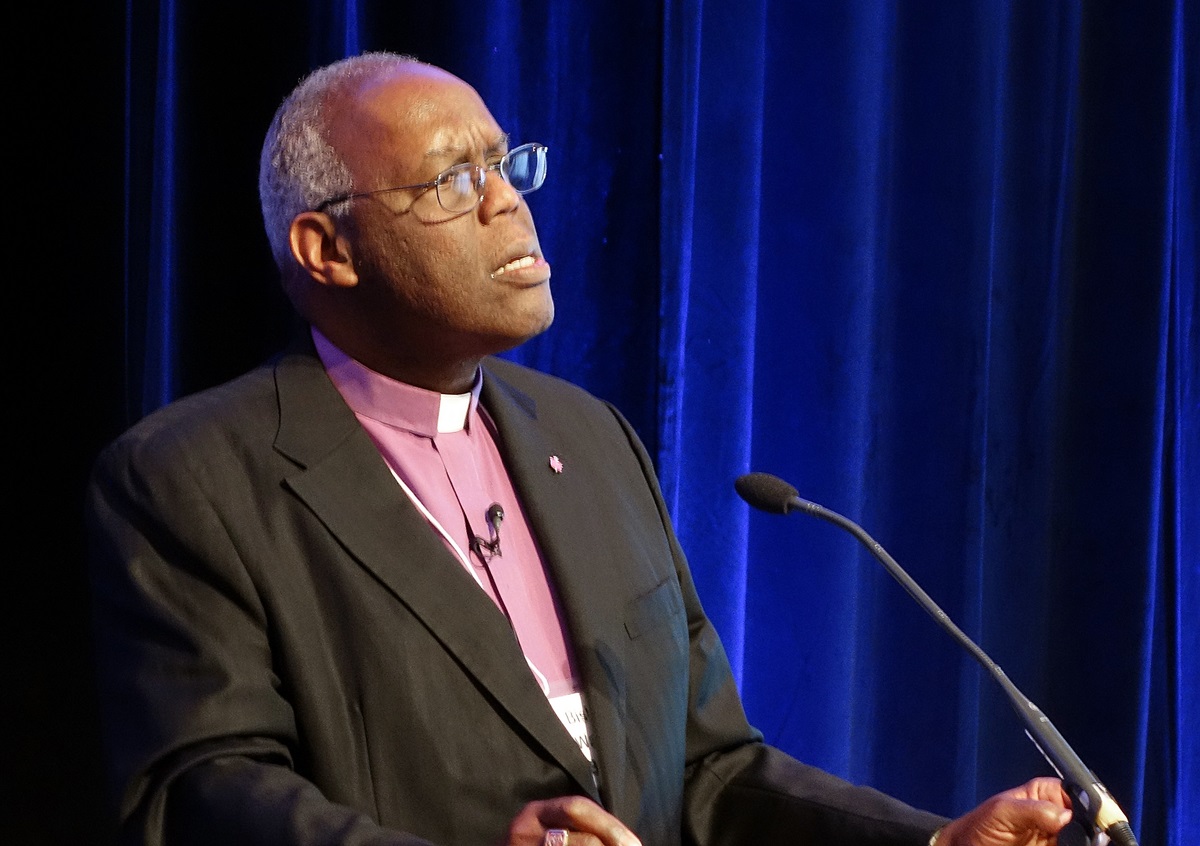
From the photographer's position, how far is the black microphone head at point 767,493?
151 cm

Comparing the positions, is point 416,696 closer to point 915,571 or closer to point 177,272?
point 177,272

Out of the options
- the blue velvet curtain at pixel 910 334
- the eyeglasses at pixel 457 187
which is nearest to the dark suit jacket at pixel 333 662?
the eyeglasses at pixel 457 187

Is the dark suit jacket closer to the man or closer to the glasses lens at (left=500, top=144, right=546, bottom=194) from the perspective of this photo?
the man

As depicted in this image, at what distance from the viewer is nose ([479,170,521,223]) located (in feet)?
5.58

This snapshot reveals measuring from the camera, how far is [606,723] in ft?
5.29

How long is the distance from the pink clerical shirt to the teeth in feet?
0.58

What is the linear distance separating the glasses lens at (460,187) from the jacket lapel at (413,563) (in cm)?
32

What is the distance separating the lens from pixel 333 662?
1509mm

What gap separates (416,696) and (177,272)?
0.88 metres

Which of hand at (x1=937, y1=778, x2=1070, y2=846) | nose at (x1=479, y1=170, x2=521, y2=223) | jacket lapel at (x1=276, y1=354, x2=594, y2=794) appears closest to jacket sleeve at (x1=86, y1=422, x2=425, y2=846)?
jacket lapel at (x1=276, y1=354, x2=594, y2=794)

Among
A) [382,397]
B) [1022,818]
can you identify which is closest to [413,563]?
[382,397]

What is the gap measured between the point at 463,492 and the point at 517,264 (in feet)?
0.96

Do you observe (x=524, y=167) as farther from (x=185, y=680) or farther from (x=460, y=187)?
(x=185, y=680)

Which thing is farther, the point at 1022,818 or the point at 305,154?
the point at 305,154
